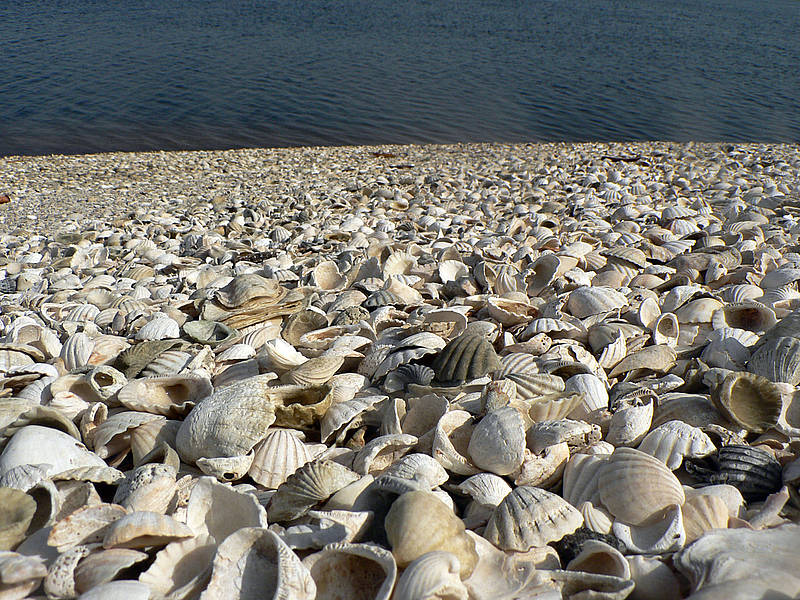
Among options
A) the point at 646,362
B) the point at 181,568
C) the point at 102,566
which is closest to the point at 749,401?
the point at 646,362

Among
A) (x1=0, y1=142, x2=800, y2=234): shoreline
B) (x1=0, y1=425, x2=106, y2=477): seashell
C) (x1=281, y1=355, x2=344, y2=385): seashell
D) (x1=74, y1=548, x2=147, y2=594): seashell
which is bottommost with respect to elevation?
(x1=0, y1=142, x2=800, y2=234): shoreline

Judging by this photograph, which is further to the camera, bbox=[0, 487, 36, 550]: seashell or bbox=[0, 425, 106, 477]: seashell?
bbox=[0, 425, 106, 477]: seashell

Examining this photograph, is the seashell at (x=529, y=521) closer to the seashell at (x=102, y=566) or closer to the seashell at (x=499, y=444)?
the seashell at (x=499, y=444)

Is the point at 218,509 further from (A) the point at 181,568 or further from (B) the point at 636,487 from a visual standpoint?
(B) the point at 636,487

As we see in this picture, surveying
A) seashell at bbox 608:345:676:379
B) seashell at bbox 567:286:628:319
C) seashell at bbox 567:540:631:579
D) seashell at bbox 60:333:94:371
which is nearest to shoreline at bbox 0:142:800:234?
seashell at bbox 60:333:94:371

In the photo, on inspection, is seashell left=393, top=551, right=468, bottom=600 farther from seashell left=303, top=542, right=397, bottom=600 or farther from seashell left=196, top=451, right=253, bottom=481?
seashell left=196, top=451, right=253, bottom=481

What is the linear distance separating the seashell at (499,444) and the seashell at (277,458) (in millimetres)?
650

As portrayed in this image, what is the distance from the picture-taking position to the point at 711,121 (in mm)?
16781

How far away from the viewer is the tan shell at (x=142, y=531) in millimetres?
1583

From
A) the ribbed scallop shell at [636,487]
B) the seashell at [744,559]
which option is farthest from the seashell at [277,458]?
the seashell at [744,559]

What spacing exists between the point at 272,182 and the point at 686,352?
8694 mm

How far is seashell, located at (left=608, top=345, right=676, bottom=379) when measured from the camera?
2811mm

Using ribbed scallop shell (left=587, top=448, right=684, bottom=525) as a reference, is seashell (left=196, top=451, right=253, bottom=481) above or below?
below

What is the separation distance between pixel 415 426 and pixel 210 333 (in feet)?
5.59
